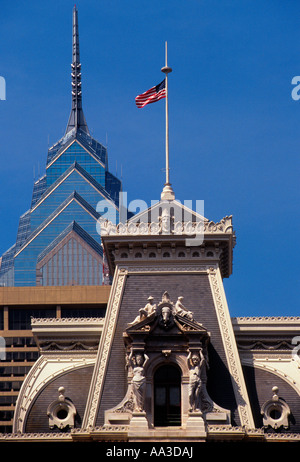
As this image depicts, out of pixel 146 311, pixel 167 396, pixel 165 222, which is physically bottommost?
pixel 167 396

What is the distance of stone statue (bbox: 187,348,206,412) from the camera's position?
234ft

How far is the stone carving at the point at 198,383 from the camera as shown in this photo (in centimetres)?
7125

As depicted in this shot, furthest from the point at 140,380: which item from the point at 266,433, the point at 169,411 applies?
the point at 266,433

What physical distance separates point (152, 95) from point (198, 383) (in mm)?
21648

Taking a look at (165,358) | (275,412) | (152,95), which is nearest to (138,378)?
(165,358)

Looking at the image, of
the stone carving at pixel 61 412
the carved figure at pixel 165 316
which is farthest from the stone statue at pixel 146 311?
the stone carving at pixel 61 412

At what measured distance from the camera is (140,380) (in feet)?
234

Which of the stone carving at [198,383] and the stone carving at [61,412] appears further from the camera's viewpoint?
the stone carving at [61,412]

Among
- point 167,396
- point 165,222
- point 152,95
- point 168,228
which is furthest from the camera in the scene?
point 152,95

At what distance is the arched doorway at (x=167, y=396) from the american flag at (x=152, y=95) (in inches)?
779

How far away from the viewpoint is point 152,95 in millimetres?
85625

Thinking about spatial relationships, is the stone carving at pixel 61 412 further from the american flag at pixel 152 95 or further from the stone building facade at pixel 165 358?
the american flag at pixel 152 95

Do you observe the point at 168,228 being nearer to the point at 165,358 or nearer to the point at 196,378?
the point at 165,358
